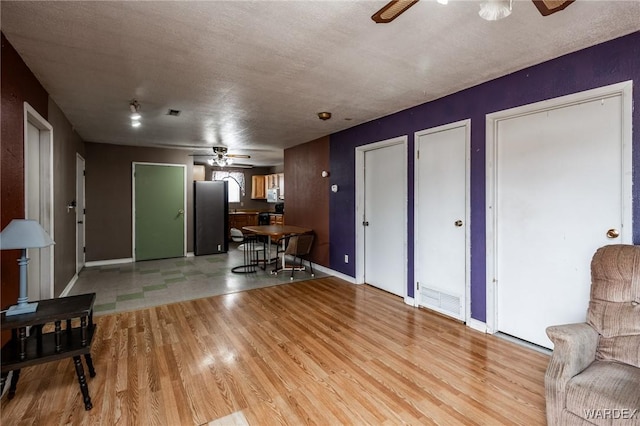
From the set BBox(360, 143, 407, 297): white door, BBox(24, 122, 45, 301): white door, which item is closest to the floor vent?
BBox(360, 143, 407, 297): white door

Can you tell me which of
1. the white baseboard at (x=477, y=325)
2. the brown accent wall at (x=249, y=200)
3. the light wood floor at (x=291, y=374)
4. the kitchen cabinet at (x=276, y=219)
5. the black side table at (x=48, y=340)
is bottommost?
the light wood floor at (x=291, y=374)

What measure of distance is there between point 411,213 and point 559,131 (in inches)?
66.1

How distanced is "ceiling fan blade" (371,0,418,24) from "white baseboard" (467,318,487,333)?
280 cm

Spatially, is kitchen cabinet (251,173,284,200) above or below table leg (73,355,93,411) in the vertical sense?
above

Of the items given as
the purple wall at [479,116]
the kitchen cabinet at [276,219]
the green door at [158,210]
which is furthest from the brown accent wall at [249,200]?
the purple wall at [479,116]

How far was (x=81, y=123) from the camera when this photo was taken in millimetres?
4562

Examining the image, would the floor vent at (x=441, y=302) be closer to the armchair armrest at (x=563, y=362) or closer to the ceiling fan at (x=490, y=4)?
the armchair armrest at (x=563, y=362)

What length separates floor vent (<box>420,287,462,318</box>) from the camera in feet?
11.0

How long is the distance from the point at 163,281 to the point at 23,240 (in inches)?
133

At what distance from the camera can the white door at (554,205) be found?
2268 millimetres

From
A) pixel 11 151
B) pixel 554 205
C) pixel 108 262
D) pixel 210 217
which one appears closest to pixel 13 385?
pixel 11 151

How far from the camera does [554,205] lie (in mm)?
2580

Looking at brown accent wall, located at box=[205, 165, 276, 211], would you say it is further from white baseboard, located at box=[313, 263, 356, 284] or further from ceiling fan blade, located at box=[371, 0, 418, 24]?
ceiling fan blade, located at box=[371, 0, 418, 24]

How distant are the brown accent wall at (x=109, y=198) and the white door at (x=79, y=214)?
28 centimetres
